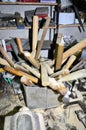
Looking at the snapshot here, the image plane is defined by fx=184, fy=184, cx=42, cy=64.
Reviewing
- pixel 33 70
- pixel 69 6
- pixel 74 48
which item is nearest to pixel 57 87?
pixel 33 70

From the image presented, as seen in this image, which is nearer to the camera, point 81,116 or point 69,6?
point 81,116

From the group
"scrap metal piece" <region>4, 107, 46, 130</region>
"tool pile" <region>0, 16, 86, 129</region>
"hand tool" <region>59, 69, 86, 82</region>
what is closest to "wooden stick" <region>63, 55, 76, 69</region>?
"tool pile" <region>0, 16, 86, 129</region>

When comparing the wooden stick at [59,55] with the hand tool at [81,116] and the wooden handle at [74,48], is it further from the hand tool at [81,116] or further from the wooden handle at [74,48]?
the hand tool at [81,116]

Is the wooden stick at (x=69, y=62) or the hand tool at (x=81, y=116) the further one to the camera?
the wooden stick at (x=69, y=62)

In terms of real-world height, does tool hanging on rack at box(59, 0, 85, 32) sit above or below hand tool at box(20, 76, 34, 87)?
above

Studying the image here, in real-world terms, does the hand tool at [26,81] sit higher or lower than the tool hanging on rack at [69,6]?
lower

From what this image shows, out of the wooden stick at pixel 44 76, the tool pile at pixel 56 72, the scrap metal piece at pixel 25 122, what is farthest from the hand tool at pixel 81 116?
the scrap metal piece at pixel 25 122

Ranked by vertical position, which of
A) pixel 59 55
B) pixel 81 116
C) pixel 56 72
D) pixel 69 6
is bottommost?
pixel 81 116

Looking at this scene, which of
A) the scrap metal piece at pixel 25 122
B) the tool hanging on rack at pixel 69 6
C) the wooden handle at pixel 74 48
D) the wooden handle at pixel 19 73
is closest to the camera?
the scrap metal piece at pixel 25 122

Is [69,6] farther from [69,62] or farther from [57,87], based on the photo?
[57,87]

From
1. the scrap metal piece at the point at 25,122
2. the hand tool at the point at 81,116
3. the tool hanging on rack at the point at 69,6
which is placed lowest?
the hand tool at the point at 81,116

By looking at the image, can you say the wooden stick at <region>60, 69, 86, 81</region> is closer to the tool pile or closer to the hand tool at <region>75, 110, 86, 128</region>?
the tool pile

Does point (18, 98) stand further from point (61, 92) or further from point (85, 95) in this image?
point (85, 95)

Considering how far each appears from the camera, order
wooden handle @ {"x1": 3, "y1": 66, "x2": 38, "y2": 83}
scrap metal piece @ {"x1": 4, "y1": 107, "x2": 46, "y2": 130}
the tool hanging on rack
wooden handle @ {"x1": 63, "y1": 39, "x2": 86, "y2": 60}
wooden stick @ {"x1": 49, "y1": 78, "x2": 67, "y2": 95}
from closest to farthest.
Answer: scrap metal piece @ {"x1": 4, "y1": 107, "x2": 46, "y2": 130}, wooden stick @ {"x1": 49, "y1": 78, "x2": 67, "y2": 95}, wooden handle @ {"x1": 3, "y1": 66, "x2": 38, "y2": 83}, wooden handle @ {"x1": 63, "y1": 39, "x2": 86, "y2": 60}, the tool hanging on rack
